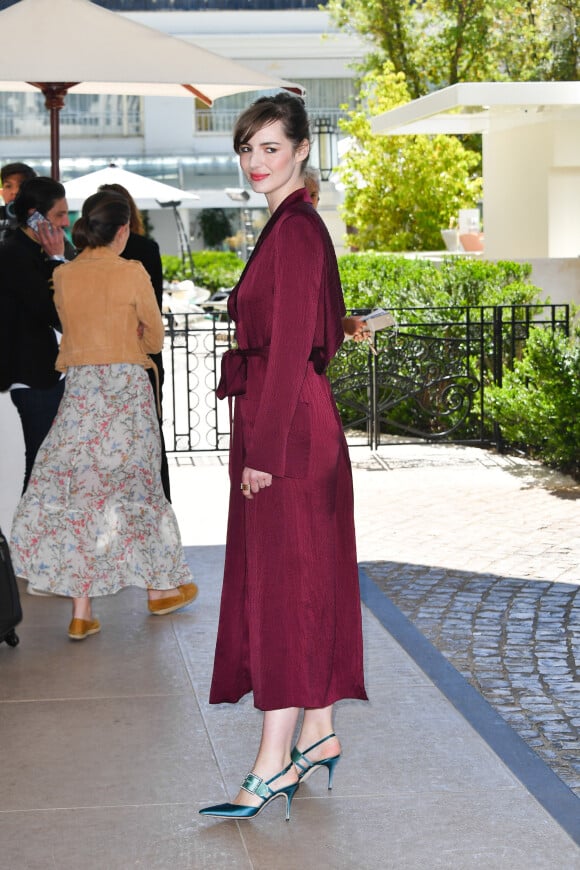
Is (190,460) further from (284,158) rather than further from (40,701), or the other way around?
(284,158)

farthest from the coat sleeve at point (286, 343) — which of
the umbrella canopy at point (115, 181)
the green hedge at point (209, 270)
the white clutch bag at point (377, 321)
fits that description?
the green hedge at point (209, 270)

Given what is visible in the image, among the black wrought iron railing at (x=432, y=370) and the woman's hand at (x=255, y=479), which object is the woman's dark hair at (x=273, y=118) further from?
the black wrought iron railing at (x=432, y=370)

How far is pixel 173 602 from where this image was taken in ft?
21.3

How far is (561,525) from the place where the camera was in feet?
28.2

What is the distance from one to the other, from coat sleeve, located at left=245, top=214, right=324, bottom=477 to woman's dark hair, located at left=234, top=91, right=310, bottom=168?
307mm

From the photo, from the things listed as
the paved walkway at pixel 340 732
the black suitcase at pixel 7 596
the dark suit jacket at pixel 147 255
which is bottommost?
the paved walkway at pixel 340 732

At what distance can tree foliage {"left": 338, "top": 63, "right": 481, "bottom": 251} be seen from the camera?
70.8ft

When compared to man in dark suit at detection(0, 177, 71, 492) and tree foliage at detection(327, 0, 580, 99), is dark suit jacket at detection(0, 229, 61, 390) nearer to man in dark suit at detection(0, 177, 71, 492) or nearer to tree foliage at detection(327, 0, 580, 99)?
man in dark suit at detection(0, 177, 71, 492)

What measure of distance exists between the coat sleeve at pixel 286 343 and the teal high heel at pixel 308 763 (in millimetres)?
936

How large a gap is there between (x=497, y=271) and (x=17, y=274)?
7543 millimetres

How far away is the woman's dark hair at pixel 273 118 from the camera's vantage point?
3896mm

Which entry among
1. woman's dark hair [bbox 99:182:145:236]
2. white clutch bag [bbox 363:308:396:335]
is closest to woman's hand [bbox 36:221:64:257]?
woman's dark hair [bbox 99:182:145:236]

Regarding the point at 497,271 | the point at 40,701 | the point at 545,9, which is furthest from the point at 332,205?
the point at 40,701

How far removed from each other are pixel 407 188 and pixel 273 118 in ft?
59.6
